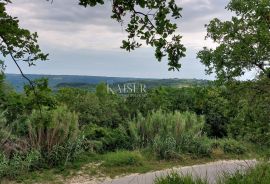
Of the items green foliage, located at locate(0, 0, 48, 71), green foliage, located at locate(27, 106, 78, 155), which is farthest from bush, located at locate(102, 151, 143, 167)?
green foliage, located at locate(0, 0, 48, 71)

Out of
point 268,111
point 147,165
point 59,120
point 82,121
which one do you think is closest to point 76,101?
point 82,121

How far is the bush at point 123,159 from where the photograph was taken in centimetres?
1134

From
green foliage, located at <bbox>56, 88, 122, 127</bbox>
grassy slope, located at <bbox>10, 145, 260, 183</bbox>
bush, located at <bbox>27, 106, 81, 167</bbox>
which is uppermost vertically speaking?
green foliage, located at <bbox>56, 88, 122, 127</bbox>

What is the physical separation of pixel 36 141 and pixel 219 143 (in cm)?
531

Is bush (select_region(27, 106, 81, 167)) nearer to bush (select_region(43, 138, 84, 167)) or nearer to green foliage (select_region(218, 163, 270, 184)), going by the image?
bush (select_region(43, 138, 84, 167))

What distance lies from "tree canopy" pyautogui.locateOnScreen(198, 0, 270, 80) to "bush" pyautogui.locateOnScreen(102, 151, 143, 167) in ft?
9.75

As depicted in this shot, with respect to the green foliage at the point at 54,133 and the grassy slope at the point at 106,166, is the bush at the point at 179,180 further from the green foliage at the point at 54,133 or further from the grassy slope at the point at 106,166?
the green foliage at the point at 54,133

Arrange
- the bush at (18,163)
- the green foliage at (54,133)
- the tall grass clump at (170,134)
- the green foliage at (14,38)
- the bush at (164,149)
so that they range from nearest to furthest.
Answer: the green foliage at (14,38) → the bush at (18,163) → the green foliage at (54,133) → the bush at (164,149) → the tall grass clump at (170,134)

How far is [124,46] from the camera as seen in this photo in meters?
3.47

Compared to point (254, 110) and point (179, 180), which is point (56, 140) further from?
point (179, 180)

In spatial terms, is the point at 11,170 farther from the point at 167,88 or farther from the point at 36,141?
the point at 167,88

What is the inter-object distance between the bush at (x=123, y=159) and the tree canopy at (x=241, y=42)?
2.97m

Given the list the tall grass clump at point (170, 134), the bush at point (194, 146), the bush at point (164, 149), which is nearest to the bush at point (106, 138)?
the tall grass clump at point (170, 134)

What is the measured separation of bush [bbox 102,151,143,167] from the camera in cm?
1134
